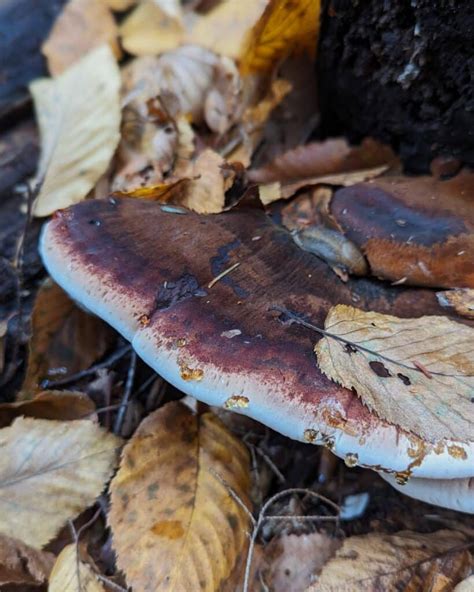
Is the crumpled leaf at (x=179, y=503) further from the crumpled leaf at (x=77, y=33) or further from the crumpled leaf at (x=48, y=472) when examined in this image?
the crumpled leaf at (x=77, y=33)

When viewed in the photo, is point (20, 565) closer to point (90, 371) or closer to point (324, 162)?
point (90, 371)

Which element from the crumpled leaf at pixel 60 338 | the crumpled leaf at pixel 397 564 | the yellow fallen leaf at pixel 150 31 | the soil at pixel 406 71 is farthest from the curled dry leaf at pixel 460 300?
the yellow fallen leaf at pixel 150 31

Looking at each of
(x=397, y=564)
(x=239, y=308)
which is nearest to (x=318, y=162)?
(x=239, y=308)

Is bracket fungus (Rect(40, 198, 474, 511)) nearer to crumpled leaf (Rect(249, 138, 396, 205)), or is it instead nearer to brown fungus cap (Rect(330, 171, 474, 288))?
brown fungus cap (Rect(330, 171, 474, 288))

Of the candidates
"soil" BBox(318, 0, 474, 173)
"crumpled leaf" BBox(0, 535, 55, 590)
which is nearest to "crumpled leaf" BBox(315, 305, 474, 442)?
"soil" BBox(318, 0, 474, 173)

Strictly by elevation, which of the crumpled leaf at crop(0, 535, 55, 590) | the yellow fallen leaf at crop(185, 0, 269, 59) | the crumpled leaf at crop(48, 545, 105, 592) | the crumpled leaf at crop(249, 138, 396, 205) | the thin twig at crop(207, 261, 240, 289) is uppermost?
the yellow fallen leaf at crop(185, 0, 269, 59)

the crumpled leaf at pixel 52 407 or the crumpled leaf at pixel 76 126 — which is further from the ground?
the crumpled leaf at pixel 76 126
